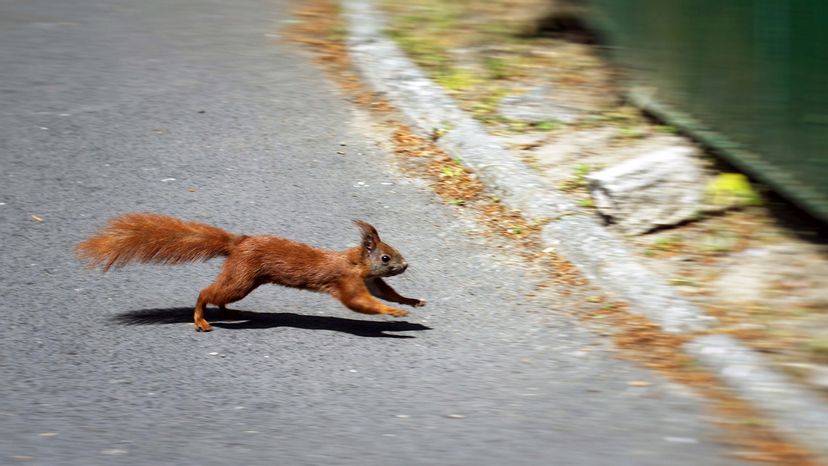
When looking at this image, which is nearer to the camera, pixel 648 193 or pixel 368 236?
pixel 368 236

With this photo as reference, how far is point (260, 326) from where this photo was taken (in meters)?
5.48

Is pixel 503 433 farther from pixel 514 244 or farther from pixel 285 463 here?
A: pixel 514 244

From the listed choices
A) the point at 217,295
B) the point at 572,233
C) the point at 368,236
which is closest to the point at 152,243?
the point at 217,295

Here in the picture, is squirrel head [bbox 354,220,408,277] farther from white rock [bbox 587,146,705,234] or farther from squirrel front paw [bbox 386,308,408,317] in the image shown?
white rock [bbox 587,146,705,234]

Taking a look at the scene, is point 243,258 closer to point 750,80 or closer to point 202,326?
point 202,326

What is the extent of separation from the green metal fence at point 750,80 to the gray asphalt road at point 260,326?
163 cm

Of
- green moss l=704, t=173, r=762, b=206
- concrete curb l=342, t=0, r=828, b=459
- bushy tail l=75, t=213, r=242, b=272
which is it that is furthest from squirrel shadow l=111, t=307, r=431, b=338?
green moss l=704, t=173, r=762, b=206

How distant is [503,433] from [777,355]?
1.47 meters

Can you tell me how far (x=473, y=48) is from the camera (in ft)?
30.4

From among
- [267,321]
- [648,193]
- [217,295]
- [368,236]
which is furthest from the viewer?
[648,193]

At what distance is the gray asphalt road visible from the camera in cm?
439

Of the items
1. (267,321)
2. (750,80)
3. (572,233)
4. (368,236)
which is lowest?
(267,321)

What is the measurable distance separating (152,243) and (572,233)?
2.48 metres

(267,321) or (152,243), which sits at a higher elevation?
(152,243)
